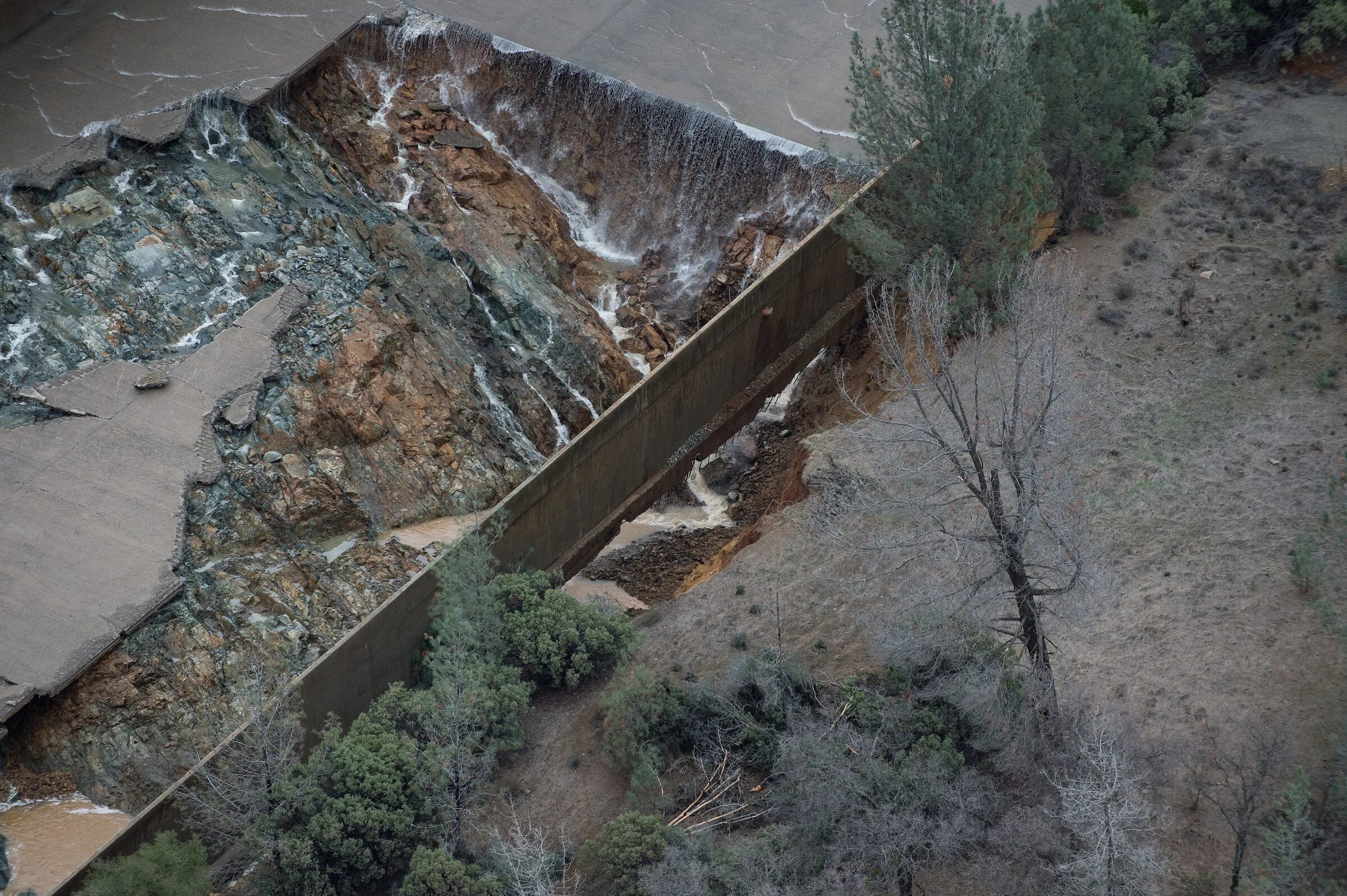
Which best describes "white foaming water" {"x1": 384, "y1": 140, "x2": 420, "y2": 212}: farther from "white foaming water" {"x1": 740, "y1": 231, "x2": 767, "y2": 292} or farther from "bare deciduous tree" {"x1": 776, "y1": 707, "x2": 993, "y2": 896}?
"bare deciduous tree" {"x1": 776, "y1": 707, "x2": 993, "y2": 896}

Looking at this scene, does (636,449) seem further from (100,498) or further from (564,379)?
(100,498)

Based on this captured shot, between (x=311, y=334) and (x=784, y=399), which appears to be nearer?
(x=311, y=334)

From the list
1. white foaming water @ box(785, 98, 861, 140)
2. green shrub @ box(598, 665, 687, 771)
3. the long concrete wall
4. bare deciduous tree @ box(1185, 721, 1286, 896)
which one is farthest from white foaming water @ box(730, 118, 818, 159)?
bare deciduous tree @ box(1185, 721, 1286, 896)

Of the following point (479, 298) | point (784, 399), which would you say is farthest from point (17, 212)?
point (784, 399)

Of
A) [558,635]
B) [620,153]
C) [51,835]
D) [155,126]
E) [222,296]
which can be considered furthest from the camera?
[620,153]

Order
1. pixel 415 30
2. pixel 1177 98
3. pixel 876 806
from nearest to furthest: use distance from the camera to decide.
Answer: pixel 876 806, pixel 1177 98, pixel 415 30

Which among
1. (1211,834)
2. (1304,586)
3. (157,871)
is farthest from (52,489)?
(1304,586)
